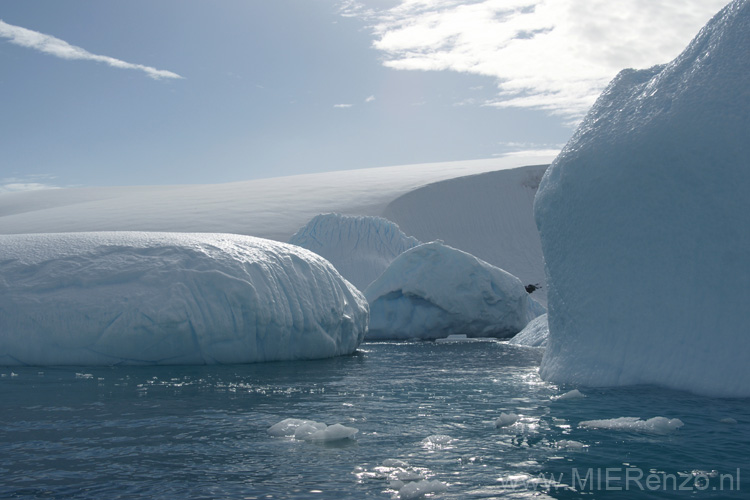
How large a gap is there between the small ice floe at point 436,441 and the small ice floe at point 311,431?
44cm

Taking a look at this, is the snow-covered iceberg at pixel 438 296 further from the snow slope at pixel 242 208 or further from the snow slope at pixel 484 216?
the snow slope at pixel 484 216

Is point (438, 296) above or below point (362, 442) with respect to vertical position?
Answer: above

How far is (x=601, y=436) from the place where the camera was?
421 cm

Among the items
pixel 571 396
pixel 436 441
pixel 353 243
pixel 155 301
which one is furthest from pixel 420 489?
pixel 353 243

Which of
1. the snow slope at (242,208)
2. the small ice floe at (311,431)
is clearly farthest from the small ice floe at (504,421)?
the snow slope at (242,208)

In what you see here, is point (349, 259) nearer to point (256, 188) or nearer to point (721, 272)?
point (721, 272)

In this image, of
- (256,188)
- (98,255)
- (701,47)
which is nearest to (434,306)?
(98,255)

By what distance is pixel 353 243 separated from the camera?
17859mm

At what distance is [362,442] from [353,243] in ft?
45.6

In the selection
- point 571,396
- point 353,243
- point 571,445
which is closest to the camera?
point 571,445

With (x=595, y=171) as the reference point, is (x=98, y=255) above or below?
below

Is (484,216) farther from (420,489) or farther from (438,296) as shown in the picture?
(420,489)

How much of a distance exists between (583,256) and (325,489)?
3.90 metres

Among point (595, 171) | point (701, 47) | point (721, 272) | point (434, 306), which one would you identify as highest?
point (701, 47)
